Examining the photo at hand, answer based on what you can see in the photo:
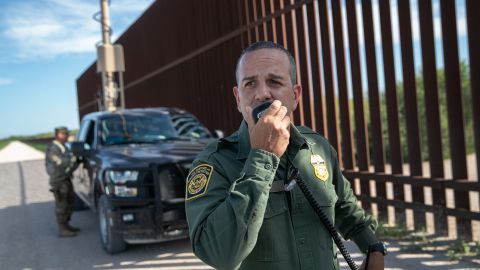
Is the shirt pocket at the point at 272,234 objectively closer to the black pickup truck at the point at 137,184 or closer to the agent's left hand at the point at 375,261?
the agent's left hand at the point at 375,261

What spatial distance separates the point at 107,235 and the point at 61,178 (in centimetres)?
192

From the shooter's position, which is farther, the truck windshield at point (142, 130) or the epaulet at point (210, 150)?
the truck windshield at point (142, 130)

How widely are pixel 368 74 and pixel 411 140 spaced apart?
1.03 m

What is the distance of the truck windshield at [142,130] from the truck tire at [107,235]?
1132 millimetres

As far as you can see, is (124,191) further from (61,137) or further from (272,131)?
(272,131)

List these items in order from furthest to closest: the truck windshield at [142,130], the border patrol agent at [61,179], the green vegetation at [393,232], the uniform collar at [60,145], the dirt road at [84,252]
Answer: the uniform collar at [60,145], the border patrol agent at [61,179], the truck windshield at [142,130], the green vegetation at [393,232], the dirt road at [84,252]

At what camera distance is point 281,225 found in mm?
1649

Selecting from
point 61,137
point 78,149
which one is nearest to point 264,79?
point 78,149

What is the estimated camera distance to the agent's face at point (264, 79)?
5.57 feet

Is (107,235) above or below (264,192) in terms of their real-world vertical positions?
below

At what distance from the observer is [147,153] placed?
5.82 m

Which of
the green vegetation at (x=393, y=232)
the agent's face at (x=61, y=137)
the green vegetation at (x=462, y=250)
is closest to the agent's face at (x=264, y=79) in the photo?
the green vegetation at (x=462, y=250)

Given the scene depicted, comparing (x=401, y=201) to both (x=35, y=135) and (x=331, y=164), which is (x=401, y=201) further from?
(x=35, y=135)

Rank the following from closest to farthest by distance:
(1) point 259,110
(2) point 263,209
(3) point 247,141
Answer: (2) point 263,209 → (1) point 259,110 → (3) point 247,141
